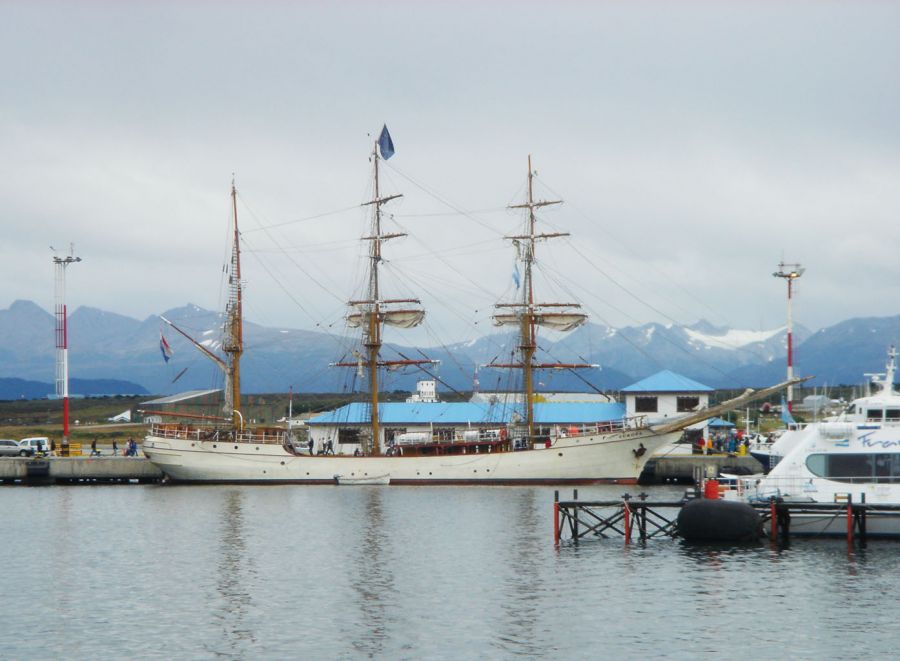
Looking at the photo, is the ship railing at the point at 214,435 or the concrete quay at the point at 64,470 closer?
the concrete quay at the point at 64,470

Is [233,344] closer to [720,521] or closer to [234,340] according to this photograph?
[234,340]

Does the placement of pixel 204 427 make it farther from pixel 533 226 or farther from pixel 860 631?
pixel 860 631

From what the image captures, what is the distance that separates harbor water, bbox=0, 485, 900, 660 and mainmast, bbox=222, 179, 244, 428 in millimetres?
30703

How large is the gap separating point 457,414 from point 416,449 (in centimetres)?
1608

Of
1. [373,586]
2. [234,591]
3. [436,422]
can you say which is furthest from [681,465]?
[234,591]

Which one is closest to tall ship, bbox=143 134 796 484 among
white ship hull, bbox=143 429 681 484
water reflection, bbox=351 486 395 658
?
white ship hull, bbox=143 429 681 484

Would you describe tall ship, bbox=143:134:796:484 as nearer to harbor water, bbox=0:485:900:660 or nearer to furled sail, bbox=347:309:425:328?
furled sail, bbox=347:309:425:328

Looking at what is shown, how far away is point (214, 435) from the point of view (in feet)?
297

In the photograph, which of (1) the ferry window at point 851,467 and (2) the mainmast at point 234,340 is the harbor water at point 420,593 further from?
(2) the mainmast at point 234,340

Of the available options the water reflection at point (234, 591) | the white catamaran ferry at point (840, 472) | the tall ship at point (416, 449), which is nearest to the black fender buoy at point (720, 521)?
the white catamaran ferry at point (840, 472)

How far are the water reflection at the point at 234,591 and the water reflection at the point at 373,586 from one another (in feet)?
10.9

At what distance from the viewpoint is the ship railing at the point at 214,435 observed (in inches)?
3526

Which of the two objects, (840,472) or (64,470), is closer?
(840,472)

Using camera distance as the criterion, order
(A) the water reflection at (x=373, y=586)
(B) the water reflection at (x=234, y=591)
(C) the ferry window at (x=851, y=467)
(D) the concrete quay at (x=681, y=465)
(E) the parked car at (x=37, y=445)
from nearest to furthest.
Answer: (B) the water reflection at (x=234, y=591) → (A) the water reflection at (x=373, y=586) → (C) the ferry window at (x=851, y=467) → (D) the concrete quay at (x=681, y=465) → (E) the parked car at (x=37, y=445)
